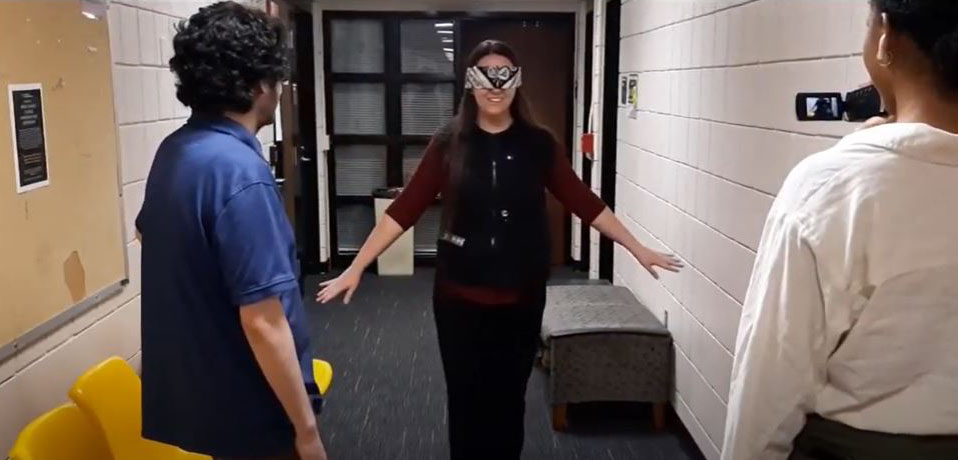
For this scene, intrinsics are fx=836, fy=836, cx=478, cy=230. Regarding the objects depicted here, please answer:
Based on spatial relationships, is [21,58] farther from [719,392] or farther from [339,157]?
[339,157]

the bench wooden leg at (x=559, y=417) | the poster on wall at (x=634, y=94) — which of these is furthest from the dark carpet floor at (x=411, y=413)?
the poster on wall at (x=634, y=94)

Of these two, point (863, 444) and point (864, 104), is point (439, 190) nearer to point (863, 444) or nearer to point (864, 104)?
point (864, 104)

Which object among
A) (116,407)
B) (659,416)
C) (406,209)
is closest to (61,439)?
→ (116,407)

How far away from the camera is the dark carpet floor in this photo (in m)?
3.23

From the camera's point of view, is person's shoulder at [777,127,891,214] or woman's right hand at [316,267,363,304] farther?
woman's right hand at [316,267,363,304]

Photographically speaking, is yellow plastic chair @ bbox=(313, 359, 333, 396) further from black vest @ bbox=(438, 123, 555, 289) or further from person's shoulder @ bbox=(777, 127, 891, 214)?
person's shoulder @ bbox=(777, 127, 891, 214)

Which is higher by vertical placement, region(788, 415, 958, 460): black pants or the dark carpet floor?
region(788, 415, 958, 460): black pants

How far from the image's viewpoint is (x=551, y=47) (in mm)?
6211

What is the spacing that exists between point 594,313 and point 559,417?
0.47 meters

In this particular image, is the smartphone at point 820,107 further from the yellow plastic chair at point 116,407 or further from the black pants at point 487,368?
the yellow plastic chair at point 116,407

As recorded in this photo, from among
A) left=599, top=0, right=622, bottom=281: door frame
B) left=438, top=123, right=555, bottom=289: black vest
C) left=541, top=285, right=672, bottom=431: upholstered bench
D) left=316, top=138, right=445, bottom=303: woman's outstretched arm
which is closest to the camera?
left=438, top=123, right=555, bottom=289: black vest

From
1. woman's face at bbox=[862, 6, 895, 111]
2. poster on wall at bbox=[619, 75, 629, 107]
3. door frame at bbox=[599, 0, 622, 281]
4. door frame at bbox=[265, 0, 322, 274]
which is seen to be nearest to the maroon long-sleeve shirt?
woman's face at bbox=[862, 6, 895, 111]

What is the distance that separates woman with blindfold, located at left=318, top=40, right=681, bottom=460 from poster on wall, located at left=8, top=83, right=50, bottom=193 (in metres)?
0.82

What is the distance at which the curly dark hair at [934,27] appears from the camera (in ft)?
3.45
